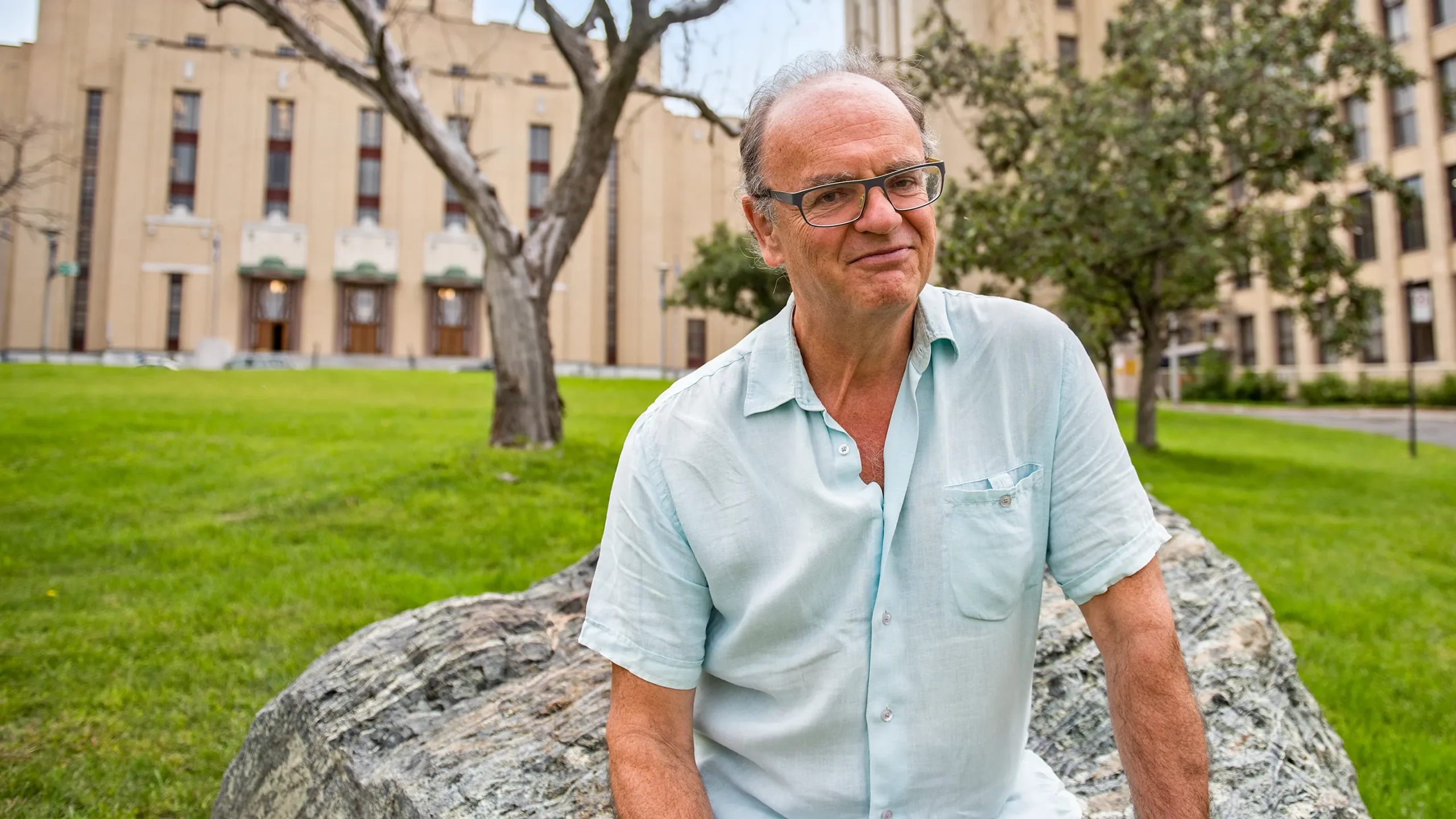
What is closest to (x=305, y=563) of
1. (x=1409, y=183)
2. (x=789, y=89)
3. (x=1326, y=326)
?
(x=789, y=89)

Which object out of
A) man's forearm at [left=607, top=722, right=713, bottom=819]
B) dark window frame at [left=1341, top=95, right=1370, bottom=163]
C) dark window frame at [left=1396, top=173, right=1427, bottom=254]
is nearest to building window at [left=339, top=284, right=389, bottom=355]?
dark window frame at [left=1341, top=95, right=1370, bottom=163]

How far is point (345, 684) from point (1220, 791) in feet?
7.60

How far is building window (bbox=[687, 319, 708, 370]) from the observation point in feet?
176

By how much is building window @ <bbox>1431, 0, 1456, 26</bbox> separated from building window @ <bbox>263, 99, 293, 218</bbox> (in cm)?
5135

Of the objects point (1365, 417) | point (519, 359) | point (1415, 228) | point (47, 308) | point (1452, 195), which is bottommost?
point (519, 359)

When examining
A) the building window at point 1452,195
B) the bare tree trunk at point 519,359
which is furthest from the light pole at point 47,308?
the building window at point 1452,195

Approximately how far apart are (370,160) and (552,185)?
141 ft

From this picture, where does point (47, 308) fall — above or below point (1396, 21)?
below

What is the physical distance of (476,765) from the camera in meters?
2.20

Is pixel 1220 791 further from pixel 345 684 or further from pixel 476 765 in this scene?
pixel 345 684

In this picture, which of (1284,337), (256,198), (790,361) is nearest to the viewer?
(790,361)

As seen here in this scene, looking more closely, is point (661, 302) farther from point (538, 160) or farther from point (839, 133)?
point (839, 133)

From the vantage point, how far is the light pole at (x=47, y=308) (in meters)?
42.2

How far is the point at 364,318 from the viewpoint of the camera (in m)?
46.9
